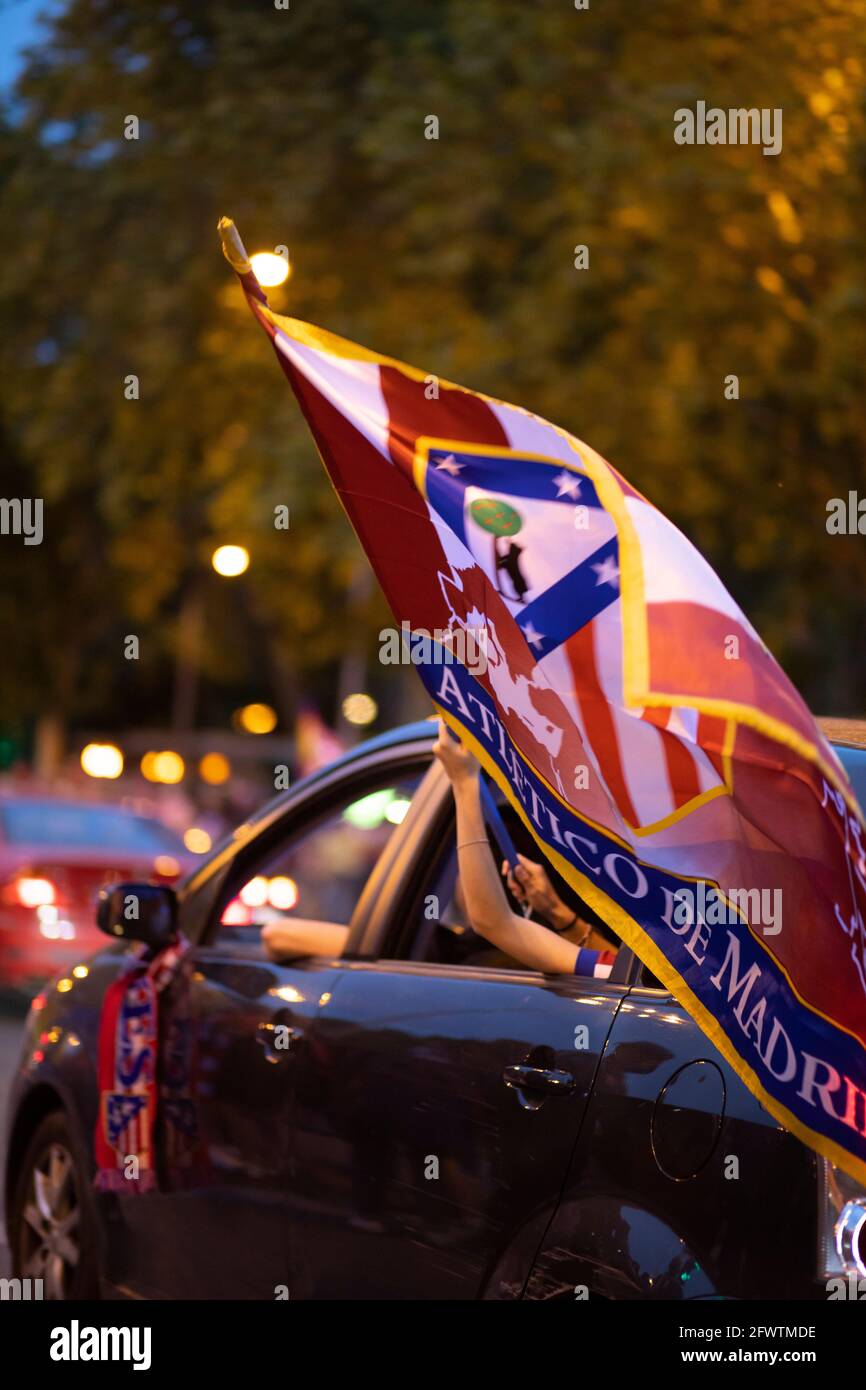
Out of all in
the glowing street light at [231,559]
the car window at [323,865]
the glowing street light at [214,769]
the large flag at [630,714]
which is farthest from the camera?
the glowing street light at [214,769]

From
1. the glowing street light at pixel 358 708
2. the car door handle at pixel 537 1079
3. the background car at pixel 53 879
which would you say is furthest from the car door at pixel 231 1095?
the glowing street light at pixel 358 708

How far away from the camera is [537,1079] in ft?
11.5

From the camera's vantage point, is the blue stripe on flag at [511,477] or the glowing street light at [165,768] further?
the glowing street light at [165,768]

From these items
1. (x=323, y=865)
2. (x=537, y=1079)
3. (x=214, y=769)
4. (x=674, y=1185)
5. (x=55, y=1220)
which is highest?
(x=214, y=769)

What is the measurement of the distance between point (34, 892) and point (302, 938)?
9378 mm

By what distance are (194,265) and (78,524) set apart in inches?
959

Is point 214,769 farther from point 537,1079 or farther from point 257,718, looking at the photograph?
point 537,1079

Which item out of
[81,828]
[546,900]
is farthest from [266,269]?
[81,828]

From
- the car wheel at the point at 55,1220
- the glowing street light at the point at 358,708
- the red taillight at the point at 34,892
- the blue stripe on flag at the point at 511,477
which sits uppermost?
the glowing street light at the point at 358,708

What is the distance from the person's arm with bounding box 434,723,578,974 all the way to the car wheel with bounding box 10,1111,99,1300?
171 centimetres

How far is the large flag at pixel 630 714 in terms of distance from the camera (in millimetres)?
2627

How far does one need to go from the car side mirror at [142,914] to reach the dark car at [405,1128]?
2.9 inches

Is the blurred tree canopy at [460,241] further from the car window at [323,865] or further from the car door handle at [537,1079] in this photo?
the car door handle at [537,1079]
